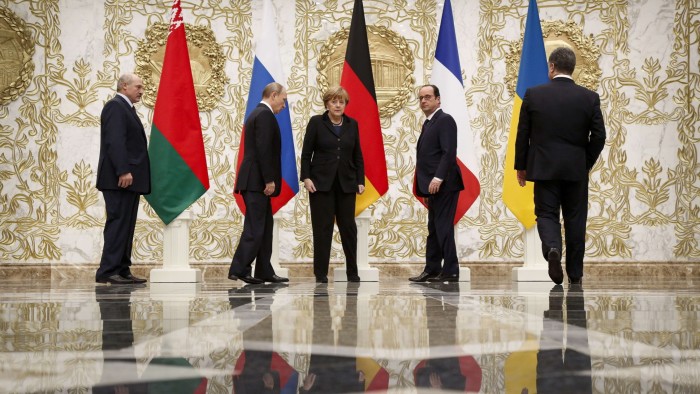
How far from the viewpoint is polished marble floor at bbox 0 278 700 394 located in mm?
1106

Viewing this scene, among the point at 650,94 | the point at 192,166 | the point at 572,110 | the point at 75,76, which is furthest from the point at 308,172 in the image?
the point at 650,94

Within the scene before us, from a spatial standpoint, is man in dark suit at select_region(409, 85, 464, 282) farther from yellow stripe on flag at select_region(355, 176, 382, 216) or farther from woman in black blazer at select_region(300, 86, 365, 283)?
woman in black blazer at select_region(300, 86, 365, 283)

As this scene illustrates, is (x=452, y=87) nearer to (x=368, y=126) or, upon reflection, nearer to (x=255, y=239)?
(x=368, y=126)

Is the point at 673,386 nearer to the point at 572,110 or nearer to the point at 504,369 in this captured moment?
the point at 504,369

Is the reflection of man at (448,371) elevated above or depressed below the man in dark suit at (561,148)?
below

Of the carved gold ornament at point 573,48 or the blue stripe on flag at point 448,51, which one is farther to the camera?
the carved gold ornament at point 573,48

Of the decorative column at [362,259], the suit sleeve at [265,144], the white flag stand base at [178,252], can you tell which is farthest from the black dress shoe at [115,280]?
the decorative column at [362,259]

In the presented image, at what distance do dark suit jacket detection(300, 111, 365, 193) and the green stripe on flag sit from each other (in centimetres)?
88

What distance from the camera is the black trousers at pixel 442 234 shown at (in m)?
6.07

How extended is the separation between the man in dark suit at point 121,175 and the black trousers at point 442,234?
211 centimetres

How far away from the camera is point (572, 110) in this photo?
4.92 metres

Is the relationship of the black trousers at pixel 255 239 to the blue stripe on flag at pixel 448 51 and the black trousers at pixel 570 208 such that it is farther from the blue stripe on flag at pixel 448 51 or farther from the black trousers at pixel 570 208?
the blue stripe on flag at pixel 448 51

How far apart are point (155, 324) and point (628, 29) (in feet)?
25.7

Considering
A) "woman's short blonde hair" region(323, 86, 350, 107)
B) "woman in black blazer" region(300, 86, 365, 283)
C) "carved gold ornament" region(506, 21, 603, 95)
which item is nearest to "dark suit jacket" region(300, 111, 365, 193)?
"woman in black blazer" region(300, 86, 365, 283)
